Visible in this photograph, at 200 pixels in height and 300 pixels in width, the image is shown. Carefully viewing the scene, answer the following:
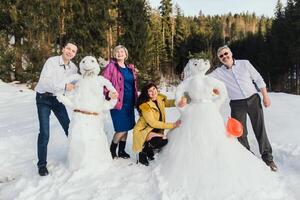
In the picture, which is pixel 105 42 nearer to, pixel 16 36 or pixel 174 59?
pixel 16 36

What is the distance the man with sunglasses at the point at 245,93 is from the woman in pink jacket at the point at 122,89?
150 cm

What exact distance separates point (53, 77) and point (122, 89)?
3.65 ft

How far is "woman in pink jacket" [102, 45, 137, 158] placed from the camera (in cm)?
699

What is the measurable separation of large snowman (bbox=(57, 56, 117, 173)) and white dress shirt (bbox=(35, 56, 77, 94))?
130 millimetres

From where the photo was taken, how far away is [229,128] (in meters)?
5.95

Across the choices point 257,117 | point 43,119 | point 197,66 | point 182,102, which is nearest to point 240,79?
point 257,117

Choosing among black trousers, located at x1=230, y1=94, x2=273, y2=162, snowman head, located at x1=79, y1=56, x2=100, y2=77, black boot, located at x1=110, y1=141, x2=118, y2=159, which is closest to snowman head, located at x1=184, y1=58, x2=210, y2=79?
black trousers, located at x1=230, y1=94, x2=273, y2=162

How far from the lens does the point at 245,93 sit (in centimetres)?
680

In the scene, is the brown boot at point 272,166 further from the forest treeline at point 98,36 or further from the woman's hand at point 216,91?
the forest treeline at point 98,36

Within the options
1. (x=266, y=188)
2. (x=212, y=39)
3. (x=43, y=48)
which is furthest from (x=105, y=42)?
(x=212, y=39)

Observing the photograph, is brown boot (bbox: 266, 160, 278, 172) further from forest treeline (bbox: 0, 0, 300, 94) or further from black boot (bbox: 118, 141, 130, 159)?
forest treeline (bbox: 0, 0, 300, 94)

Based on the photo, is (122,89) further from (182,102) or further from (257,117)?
(257,117)

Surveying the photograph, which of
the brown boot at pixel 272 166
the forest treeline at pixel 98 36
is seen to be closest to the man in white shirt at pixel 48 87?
the brown boot at pixel 272 166

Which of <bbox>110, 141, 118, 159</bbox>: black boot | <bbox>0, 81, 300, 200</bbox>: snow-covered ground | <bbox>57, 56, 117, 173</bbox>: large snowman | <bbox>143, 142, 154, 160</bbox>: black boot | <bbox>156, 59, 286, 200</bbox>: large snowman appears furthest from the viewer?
<bbox>110, 141, 118, 159</bbox>: black boot
